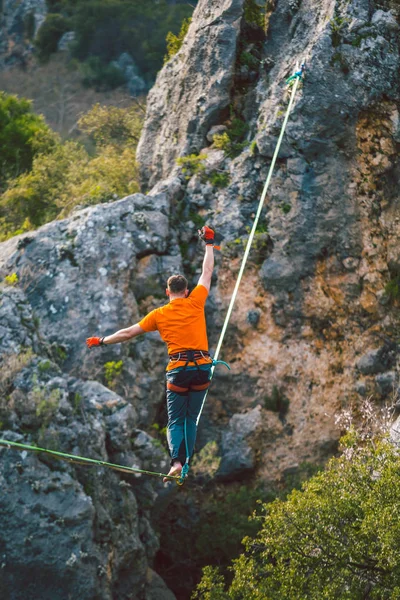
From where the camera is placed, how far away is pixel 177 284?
29.8 ft

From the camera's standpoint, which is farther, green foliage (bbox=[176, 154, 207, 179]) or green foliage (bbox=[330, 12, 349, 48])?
green foliage (bbox=[176, 154, 207, 179])

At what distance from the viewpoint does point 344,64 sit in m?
17.0

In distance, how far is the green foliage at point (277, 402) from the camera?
18.2m

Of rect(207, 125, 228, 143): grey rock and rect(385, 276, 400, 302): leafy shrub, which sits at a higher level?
rect(207, 125, 228, 143): grey rock

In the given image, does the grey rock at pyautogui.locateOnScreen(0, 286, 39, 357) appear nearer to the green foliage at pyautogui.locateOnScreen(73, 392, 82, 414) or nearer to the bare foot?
the green foliage at pyautogui.locateOnScreen(73, 392, 82, 414)

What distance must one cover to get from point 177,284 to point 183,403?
1.54 metres

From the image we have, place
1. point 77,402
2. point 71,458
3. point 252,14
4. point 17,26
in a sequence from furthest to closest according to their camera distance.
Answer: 1. point 17,26
2. point 252,14
3. point 77,402
4. point 71,458

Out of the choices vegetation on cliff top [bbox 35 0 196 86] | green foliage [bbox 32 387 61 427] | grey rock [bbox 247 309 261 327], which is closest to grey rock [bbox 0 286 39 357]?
green foliage [bbox 32 387 61 427]

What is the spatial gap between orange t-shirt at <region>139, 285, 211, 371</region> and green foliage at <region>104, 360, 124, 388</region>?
7.81 m

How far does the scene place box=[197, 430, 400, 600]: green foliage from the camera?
10297 mm

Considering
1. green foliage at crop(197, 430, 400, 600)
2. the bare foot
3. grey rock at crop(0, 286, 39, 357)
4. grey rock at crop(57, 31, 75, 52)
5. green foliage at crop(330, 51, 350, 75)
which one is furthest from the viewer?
grey rock at crop(57, 31, 75, 52)

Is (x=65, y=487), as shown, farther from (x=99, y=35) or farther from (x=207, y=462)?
(x=99, y=35)

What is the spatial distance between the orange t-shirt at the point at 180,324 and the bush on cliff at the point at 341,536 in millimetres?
3570

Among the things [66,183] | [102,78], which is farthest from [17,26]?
[66,183]
